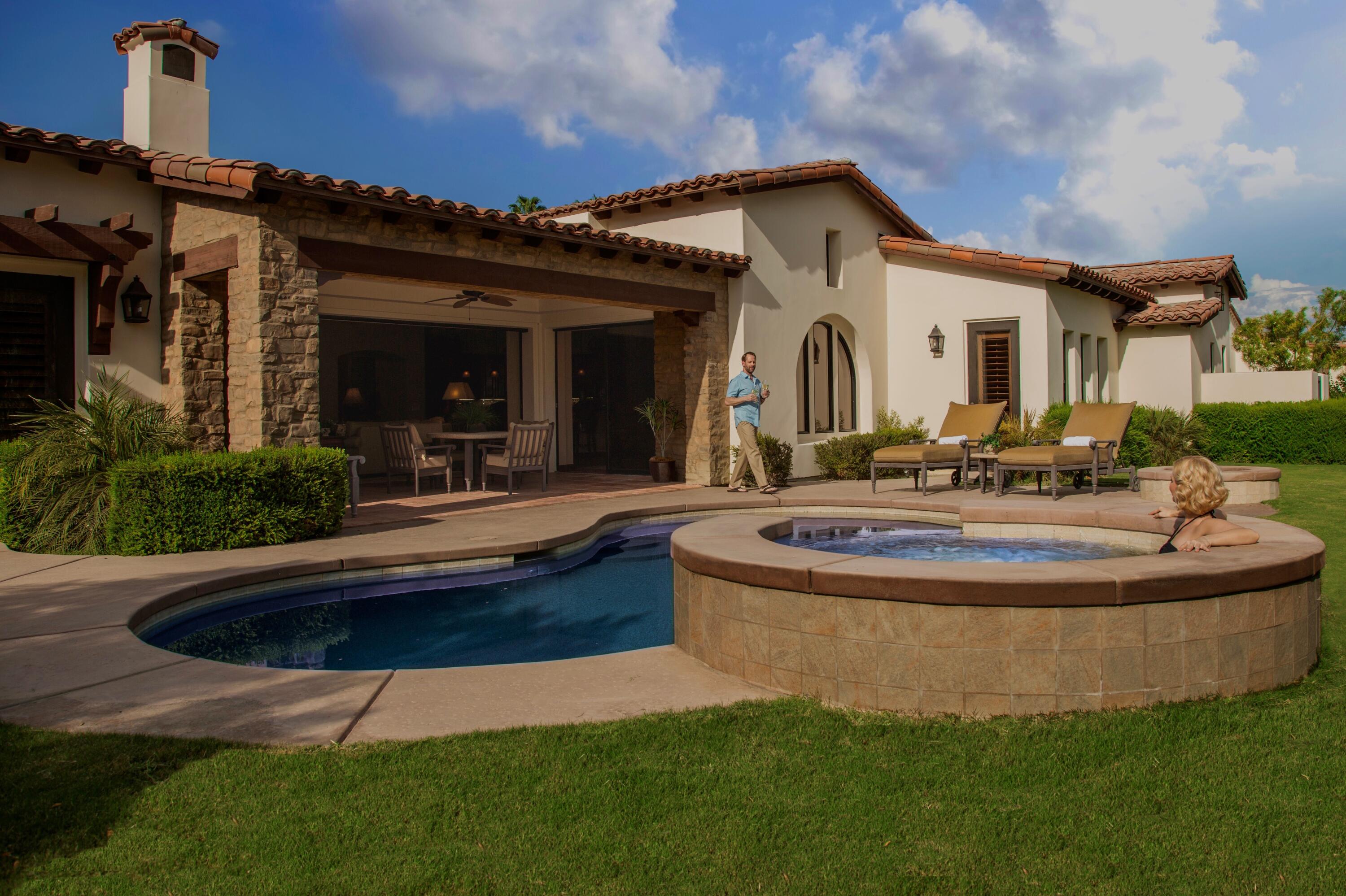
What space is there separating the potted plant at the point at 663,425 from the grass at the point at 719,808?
10415 mm

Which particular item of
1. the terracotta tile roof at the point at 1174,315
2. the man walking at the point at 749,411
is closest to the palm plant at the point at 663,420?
the man walking at the point at 749,411

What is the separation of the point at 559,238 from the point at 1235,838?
911cm

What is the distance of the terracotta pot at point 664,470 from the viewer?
537 inches

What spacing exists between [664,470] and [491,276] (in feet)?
15.4

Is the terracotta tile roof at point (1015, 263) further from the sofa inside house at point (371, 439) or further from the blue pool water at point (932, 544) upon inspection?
the sofa inside house at point (371, 439)

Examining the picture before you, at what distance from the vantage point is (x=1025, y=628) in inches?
128

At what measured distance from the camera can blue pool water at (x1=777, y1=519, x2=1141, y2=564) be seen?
5871 millimetres

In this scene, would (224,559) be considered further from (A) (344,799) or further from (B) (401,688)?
(A) (344,799)

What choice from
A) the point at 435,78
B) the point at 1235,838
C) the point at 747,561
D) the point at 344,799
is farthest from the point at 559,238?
the point at 435,78

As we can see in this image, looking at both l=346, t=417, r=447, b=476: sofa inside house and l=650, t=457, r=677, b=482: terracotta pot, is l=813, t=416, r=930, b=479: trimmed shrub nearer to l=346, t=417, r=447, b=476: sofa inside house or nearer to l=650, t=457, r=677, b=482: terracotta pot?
l=650, t=457, r=677, b=482: terracotta pot

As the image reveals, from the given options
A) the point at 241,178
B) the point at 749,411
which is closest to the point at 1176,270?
the point at 749,411

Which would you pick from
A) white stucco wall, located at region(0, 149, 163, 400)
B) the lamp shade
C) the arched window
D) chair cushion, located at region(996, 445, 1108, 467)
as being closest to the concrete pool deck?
white stucco wall, located at region(0, 149, 163, 400)

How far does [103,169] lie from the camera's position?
29.0 feet

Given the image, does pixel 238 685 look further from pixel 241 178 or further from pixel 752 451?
pixel 752 451
